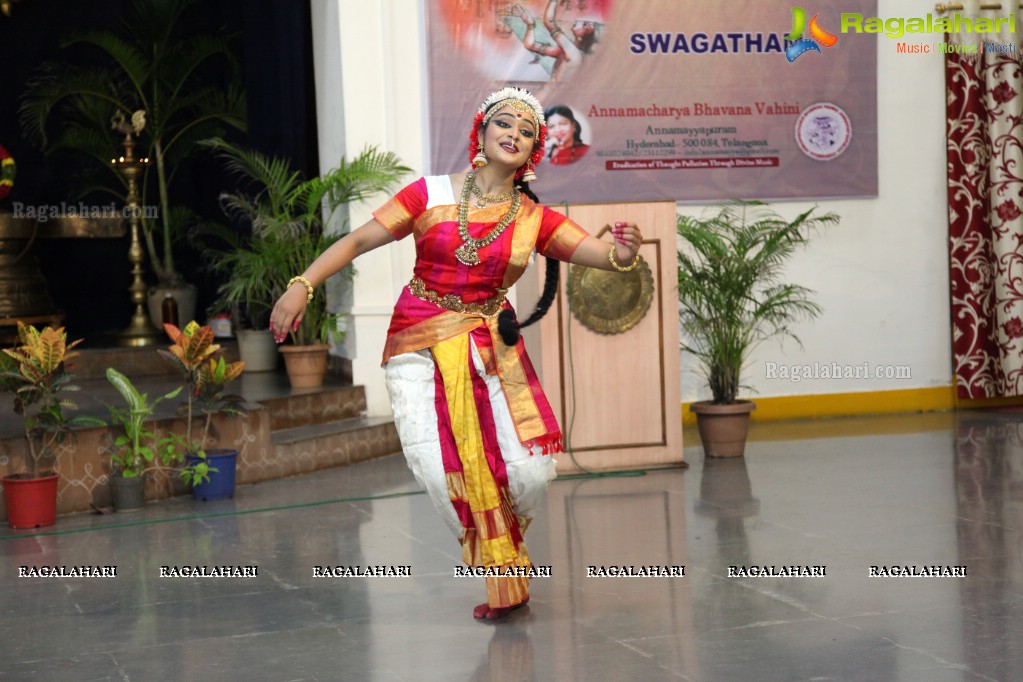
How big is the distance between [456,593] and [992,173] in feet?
16.0

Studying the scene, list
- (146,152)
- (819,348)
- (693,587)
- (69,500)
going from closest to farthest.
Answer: (693,587) → (69,500) → (819,348) → (146,152)

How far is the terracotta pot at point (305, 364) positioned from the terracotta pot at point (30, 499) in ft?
5.79

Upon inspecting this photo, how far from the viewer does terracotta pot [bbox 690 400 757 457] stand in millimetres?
6270

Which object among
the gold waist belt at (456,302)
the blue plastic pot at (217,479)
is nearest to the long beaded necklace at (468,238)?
the gold waist belt at (456,302)

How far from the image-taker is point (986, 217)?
7.56 m

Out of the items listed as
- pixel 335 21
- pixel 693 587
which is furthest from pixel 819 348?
pixel 693 587

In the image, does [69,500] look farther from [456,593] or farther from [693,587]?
[693,587]

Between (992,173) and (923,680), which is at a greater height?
(992,173)

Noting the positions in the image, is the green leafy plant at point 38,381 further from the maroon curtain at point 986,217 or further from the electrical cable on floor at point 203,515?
the maroon curtain at point 986,217

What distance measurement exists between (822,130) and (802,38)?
1.72 ft

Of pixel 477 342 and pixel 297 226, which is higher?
pixel 297 226

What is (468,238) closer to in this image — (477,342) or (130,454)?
Answer: (477,342)

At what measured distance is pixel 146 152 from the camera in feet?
27.4

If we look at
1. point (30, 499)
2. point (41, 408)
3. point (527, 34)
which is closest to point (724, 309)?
point (527, 34)
